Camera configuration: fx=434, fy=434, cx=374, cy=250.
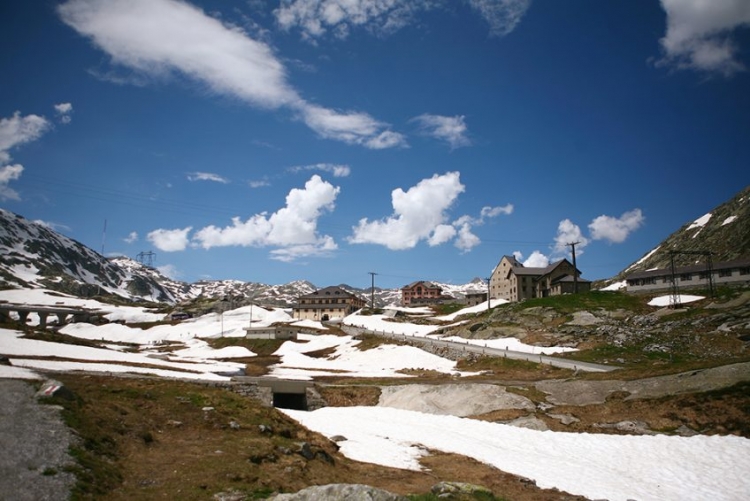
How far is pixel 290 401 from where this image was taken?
42.6 metres

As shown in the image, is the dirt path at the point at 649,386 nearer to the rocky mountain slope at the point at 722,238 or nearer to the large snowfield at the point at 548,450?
the large snowfield at the point at 548,450

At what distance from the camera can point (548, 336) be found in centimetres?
7156

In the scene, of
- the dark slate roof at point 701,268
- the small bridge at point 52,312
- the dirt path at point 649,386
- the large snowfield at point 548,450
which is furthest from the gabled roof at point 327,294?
the dirt path at point 649,386

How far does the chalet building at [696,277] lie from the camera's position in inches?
3435

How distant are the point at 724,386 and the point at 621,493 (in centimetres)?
1816

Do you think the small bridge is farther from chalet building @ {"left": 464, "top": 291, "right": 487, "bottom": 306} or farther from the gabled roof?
chalet building @ {"left": 464, "top": 291, "right": 487, "bottom": 306}

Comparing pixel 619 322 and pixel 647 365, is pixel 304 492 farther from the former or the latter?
pixel 619 322

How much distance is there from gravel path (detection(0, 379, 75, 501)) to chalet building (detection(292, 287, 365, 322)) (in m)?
132

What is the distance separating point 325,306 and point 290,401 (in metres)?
112

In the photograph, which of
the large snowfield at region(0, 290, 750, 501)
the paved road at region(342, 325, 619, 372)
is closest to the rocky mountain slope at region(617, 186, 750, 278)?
the paved road at region(342, 325, 619, 372)

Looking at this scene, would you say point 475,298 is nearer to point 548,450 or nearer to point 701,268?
point 701,268

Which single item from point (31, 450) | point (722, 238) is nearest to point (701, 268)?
point (722, 238)

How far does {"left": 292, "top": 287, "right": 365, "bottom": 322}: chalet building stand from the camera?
497 feet

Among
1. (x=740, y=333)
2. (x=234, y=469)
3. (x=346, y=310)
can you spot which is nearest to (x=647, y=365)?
(x=740, y=333)
